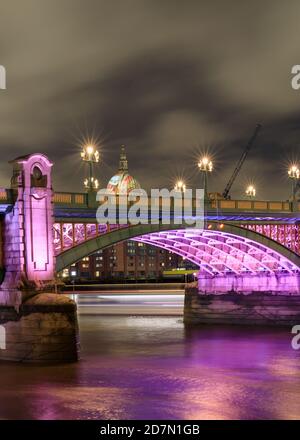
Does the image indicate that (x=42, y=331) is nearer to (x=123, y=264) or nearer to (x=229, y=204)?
(x=229, y=204)

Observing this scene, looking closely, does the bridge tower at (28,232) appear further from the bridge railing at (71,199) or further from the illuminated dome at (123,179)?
the illuminated dome at (123,179)

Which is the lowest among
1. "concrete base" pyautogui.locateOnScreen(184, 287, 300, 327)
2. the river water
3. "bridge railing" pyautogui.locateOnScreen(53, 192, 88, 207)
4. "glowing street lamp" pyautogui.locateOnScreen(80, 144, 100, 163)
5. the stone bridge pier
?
the river water

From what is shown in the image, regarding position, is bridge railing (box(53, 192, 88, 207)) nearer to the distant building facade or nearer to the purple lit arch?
the purple lit arch

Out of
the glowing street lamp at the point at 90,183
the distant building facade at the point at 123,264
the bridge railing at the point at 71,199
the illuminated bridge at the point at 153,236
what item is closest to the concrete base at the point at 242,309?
the illuminated bridge at the point at 153,236

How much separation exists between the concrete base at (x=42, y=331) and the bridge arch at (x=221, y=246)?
10637mm

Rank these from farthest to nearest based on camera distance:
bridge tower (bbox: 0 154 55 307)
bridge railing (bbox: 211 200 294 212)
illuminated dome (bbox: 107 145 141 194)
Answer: illuminated dome (bbox: 107 145 141 194), bridge railing (bbox: 211 200 294 212), bridge tower (bbox: 0 154 55 307)

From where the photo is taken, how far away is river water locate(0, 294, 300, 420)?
2278 centimetres

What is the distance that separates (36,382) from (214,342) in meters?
16.3

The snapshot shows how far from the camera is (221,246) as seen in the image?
2188 inches

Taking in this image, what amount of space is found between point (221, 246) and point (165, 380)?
28.2 metres

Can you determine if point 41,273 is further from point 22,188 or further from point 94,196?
point 94,196

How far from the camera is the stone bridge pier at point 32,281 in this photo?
1173 inches

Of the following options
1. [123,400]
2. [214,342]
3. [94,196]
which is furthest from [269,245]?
[123,400]

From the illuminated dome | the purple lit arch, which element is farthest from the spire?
the purple lit arch
